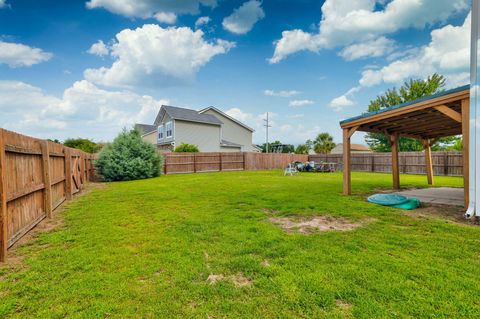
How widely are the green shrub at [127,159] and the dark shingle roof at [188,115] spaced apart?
25.6 feet

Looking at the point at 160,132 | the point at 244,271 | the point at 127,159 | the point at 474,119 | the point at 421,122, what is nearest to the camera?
the point at 244,271

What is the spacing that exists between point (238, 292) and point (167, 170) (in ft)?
50.4

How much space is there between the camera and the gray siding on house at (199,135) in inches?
848

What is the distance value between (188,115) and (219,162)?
23.1ft

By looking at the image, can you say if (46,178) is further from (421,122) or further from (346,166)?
(421,122)

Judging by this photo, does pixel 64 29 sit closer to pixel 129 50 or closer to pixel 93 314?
pixel 129 50

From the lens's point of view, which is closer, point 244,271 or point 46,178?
point 244,271

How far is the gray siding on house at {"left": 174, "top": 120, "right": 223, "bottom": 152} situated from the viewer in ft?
70.6

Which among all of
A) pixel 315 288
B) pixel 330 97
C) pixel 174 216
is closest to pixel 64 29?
pixel 174 216

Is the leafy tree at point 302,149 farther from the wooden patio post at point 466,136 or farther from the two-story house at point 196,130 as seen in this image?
the wooden patio post at point 466,136

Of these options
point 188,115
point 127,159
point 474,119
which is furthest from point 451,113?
point 188,115

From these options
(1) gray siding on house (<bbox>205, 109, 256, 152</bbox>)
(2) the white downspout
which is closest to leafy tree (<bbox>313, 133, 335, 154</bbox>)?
(1) gray siding on house (<bbox>205, 109, 256, 152</bbox>)

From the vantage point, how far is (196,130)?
73.9 feet

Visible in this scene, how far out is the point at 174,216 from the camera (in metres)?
4.74
